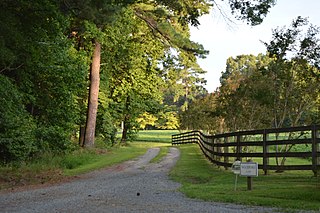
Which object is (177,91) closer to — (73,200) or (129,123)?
(129,123)

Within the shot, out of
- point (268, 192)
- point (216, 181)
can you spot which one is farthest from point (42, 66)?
point (268, 192)

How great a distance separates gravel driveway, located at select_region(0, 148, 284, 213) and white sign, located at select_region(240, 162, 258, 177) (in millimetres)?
1432

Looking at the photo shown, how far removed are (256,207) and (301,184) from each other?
274 cm

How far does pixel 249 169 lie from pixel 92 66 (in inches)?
622

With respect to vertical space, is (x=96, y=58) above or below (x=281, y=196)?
above

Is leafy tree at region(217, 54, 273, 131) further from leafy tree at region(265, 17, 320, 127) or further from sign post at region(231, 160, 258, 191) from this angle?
sign post at region(231, 160, 258, 191)

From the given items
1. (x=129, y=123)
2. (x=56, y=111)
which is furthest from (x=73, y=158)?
(x=129, y=123)

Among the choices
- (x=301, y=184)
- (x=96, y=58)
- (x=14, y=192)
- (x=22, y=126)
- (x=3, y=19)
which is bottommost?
(x=14, y=192)

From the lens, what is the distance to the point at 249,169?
→ 8.50 meters

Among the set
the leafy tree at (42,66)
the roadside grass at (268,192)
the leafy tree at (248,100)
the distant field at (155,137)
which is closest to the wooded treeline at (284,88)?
the leafy tree at (248,100)

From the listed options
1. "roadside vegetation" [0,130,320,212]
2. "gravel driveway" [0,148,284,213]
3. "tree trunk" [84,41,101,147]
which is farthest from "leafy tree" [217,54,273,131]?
"tree trunk" [84,41,101,147]

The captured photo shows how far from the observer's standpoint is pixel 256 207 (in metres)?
6.81

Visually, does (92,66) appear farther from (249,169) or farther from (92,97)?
(249,169)

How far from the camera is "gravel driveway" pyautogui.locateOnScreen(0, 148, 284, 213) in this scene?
694 cm
